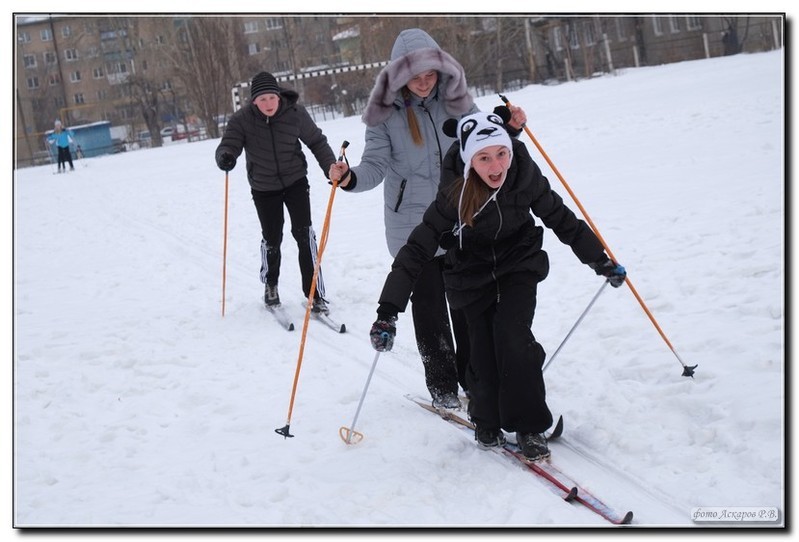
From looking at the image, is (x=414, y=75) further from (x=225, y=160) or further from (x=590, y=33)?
(x=590, y=33)

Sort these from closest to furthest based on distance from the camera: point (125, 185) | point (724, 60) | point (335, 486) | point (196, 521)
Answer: point (196, 521), point (335, 486), point (125, 185), point (724, 60)

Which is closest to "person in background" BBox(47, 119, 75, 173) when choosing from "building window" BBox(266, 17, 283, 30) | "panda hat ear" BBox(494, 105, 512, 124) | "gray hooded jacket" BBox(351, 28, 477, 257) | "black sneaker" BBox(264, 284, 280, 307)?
"black sneaker" BBox(264, 284, 280, 307)

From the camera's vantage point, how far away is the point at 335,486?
3613 mm

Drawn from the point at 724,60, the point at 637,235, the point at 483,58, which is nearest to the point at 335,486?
the point at 637,235

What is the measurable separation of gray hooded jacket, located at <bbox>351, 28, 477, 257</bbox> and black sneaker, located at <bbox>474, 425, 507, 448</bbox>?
1082 mm

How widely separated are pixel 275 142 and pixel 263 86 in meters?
0.42

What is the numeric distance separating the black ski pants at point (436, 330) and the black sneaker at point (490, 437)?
0.58 m

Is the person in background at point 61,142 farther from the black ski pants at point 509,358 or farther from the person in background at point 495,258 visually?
the black ski pants at point 509,358

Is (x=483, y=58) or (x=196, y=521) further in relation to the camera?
(x=483, y=58)

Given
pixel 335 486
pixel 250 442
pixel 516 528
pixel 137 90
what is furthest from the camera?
pixel 137 90

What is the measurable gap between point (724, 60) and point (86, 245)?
1575 cm

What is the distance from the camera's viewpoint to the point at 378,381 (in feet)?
16.4
